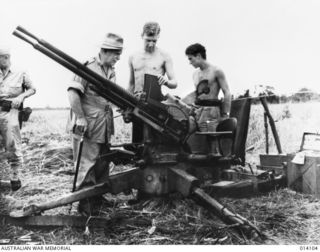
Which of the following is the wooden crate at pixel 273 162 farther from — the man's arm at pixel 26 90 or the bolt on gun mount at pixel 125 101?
the man's arm at pixel 26 90

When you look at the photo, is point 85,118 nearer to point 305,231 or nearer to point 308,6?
point 305,231

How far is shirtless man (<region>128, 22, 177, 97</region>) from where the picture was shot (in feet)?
18.1

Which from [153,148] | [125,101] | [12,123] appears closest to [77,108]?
[125,101]

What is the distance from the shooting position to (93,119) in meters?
4.68

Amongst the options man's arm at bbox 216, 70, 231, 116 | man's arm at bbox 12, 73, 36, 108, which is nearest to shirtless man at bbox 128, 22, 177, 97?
man's arm at bbox 216, 70, 231, 116

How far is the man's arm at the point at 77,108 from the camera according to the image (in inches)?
176

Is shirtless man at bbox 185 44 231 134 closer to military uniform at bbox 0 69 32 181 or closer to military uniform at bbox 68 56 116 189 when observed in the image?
military uniform at bbox 68 56 116 189

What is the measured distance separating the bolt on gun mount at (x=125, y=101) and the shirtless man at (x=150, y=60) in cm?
117

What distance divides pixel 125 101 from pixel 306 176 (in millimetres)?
2688

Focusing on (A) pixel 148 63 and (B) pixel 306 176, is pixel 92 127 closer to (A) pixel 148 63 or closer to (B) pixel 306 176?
(A) pixel 148 63

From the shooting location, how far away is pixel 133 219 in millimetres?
4211

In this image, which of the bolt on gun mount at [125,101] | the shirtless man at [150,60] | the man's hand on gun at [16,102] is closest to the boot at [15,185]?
the man's hand on gun at [16,102]

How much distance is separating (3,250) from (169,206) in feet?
5.70

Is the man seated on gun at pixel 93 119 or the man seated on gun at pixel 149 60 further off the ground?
the man seated on gun at pixel 149 60
